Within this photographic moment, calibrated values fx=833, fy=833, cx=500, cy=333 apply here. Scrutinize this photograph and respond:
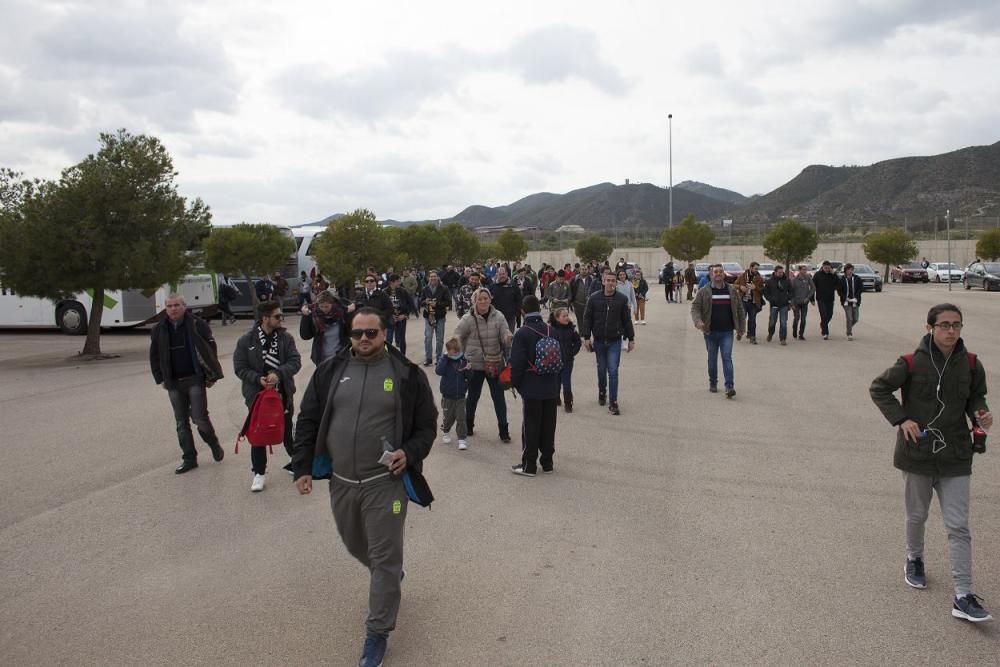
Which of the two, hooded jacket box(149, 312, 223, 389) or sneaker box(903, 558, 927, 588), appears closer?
sneaker box(903, 558, 927, 588)

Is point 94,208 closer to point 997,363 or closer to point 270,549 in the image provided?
point 270,549

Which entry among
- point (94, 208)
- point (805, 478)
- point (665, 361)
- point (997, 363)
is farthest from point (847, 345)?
point (94, 208)

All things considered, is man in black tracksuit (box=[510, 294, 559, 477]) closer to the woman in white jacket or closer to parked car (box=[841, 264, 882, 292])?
the woman in white jacket

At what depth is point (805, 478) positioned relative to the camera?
7.21 m

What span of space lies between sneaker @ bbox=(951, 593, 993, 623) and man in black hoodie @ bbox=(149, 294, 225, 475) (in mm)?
6154

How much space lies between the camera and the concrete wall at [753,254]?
6134 cm

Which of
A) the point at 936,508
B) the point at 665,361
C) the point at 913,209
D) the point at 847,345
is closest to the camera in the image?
the point at 936,508

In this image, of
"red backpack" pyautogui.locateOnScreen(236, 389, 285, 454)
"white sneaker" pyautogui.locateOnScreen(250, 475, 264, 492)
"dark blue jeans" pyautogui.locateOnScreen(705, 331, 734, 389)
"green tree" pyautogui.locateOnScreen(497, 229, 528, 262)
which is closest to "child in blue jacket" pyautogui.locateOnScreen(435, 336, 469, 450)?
"red backpack" pyautogui.locateOnScreen(236, 389, 285, 454)

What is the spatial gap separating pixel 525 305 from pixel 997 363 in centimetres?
972

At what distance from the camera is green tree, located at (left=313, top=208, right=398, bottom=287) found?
3334 centimetres

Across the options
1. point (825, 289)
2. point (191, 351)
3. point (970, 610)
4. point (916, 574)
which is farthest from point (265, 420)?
point (825, 289)

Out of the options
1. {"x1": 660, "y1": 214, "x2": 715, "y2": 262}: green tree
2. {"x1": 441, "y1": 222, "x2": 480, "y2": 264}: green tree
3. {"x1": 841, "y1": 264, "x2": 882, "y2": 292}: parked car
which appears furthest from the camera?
{"x1": 660, "y1": 214, "x2": 715, "y2": 262}: green tree

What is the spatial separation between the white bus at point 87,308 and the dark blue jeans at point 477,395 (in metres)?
15.6

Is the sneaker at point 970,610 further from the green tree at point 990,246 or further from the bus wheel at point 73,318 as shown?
the green tree at point 990,246
